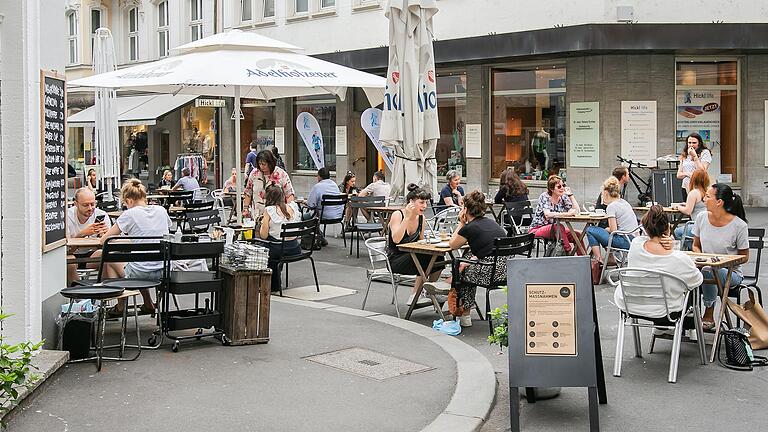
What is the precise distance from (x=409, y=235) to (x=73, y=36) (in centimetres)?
3406

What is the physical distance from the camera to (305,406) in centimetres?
680

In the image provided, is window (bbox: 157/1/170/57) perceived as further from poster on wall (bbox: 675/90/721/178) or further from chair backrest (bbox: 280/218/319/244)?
chair backrest (bbox: 280/218/319/244)

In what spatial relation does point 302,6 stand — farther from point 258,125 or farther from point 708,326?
point 708,326

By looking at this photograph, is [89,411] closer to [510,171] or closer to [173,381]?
[173,381]

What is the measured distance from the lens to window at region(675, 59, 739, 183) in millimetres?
22500

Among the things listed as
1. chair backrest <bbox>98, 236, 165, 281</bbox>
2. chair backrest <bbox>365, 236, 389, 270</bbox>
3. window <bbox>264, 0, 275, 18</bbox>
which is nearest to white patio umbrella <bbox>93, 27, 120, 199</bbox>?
chair backrest <bbox>365, 236, 389, 270</bbox>

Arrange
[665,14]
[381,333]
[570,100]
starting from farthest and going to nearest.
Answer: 1. [570,100]
2. [665,14]
3. [381,333]

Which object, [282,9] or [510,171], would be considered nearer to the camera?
[510,171]

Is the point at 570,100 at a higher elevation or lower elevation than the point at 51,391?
higher

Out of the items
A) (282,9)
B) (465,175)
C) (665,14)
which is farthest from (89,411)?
(282,9)

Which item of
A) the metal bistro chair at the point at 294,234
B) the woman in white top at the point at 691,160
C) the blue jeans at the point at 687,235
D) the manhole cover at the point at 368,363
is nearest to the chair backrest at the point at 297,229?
the metal bistro chair at the point at 294,234

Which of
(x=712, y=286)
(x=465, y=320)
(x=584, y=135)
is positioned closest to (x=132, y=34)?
(x=584, y=135)

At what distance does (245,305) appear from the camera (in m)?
8.66

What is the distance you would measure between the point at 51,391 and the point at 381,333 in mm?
3395
